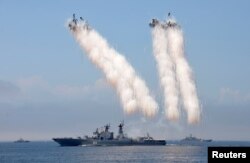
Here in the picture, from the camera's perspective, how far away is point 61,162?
199750 mm

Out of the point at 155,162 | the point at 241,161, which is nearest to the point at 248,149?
the point at 241,161

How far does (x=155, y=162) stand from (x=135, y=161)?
727 cm

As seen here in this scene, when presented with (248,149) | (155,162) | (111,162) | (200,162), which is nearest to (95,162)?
(111,162)

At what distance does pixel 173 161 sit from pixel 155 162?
1006cm

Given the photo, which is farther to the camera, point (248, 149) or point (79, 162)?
point (79, 162)

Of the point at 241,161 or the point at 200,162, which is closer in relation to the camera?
the point at 241,161

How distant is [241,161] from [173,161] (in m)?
154

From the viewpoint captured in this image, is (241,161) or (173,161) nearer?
(241,161)

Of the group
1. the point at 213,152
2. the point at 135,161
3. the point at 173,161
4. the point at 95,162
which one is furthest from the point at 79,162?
the point at 213,152

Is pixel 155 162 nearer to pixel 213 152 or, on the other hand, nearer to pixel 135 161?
pixel 135 161

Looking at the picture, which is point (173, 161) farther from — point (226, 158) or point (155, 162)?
point (226, 158)

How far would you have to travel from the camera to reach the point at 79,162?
198125 mm

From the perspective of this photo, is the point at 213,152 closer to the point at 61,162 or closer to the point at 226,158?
the point at 226,158

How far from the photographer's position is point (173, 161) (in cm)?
19975
